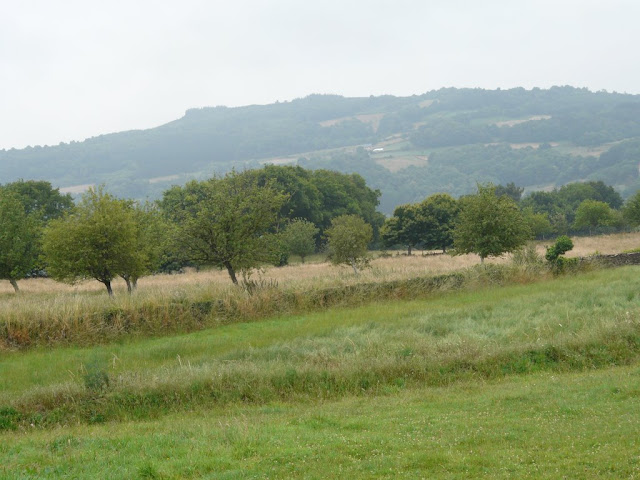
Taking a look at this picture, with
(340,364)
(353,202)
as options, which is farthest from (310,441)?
(353,202)

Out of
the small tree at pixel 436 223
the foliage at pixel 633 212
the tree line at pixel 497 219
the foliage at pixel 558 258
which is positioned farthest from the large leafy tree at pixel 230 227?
the foliage at pixel 633 212

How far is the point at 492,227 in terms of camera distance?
38031 millimetres

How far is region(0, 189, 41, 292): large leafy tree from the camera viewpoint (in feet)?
122

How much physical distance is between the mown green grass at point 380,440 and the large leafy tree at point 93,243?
15.5 meters

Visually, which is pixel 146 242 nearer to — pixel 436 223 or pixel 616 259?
pixel 616 259

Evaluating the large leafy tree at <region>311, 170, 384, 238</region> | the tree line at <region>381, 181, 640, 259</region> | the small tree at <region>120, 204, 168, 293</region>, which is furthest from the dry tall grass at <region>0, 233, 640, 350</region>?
the large leafy tree at <region>311, 170, 384, 238</region>

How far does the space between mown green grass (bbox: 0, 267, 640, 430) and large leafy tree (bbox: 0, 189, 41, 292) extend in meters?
22.5

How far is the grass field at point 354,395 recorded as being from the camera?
7.41m

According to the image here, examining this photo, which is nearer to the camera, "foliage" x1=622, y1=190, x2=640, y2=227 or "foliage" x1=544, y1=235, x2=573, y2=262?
"foliage" x1=544, y1=235, x2=573, y2=262

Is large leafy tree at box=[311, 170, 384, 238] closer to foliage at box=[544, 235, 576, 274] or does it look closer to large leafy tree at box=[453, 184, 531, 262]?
large leafy tree at box=[453, 184, 531, 262]

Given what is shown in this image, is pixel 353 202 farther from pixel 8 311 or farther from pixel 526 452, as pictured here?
pixel 526 452

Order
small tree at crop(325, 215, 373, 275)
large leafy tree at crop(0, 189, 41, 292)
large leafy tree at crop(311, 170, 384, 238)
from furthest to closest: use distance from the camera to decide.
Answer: large leafy tree at crop(311, 170, 384, 238), small tree at crop(325, 215, 373, 275), large leafy tree at crop(0, 189, 41, 292)

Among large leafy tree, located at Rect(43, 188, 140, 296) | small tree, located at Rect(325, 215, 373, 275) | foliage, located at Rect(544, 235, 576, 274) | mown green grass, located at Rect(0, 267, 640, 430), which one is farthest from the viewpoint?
small tree, located at Rect(325, 215, 373, 275)

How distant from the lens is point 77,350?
17.3 metres
